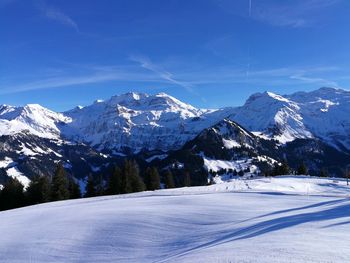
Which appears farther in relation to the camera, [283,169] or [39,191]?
[283,169]

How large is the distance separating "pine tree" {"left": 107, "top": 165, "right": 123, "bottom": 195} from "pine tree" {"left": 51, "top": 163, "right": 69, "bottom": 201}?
7.25 metres

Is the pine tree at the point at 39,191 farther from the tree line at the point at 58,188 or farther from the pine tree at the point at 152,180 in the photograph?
the pine tree at the point at 152,180

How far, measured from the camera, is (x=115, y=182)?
66.8 metres

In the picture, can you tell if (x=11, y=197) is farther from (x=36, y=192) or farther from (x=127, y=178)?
(x=127, y=178)

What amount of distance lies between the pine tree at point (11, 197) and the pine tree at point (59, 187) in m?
5.50

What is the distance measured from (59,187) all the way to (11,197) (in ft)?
24.6

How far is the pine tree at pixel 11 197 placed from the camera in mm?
61625

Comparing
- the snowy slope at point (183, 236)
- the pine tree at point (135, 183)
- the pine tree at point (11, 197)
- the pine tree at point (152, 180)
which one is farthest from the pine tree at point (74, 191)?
the snowy slope at point (183, 236)

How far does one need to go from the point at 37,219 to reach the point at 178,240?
12335 millimetres

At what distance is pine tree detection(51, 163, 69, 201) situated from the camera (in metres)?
61.1

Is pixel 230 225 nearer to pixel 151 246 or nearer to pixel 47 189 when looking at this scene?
pixel 151 246

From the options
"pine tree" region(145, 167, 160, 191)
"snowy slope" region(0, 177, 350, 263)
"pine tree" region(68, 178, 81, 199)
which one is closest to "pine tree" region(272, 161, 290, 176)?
"pine tree" region(145, 167, 160, 191)

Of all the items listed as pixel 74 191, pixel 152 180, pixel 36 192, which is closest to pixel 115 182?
pixel 74 191

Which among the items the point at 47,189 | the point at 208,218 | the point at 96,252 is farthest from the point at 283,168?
the point at 96,252
